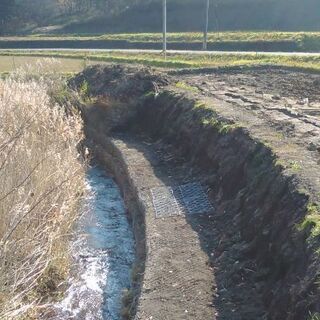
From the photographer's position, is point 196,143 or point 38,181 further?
point 196,143

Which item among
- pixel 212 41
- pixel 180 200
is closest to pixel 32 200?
pixel 180 200

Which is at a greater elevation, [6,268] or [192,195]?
[6,268]

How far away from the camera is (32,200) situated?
6.64m

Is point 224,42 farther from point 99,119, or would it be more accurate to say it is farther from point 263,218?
point 263,218

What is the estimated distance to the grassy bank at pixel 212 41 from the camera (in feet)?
107

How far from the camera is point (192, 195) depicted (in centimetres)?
952

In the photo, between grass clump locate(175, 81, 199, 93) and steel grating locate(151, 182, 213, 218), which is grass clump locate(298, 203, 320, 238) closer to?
steel grating locate(151, 182, 213, 218)

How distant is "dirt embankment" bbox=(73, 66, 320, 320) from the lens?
597 centimetres

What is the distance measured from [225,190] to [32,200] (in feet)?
10.9

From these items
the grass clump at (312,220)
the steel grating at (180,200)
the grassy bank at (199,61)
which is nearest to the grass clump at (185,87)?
the grassy bank at (199,61)

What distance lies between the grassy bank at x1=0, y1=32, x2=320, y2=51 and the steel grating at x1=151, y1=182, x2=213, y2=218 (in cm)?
2373

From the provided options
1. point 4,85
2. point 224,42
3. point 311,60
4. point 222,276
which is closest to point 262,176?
→ point 222,276

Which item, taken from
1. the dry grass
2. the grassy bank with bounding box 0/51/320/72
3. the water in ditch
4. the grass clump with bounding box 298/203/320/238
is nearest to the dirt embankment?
the grass clump with bounding box 298/203/320/238

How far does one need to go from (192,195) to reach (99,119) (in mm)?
6272
